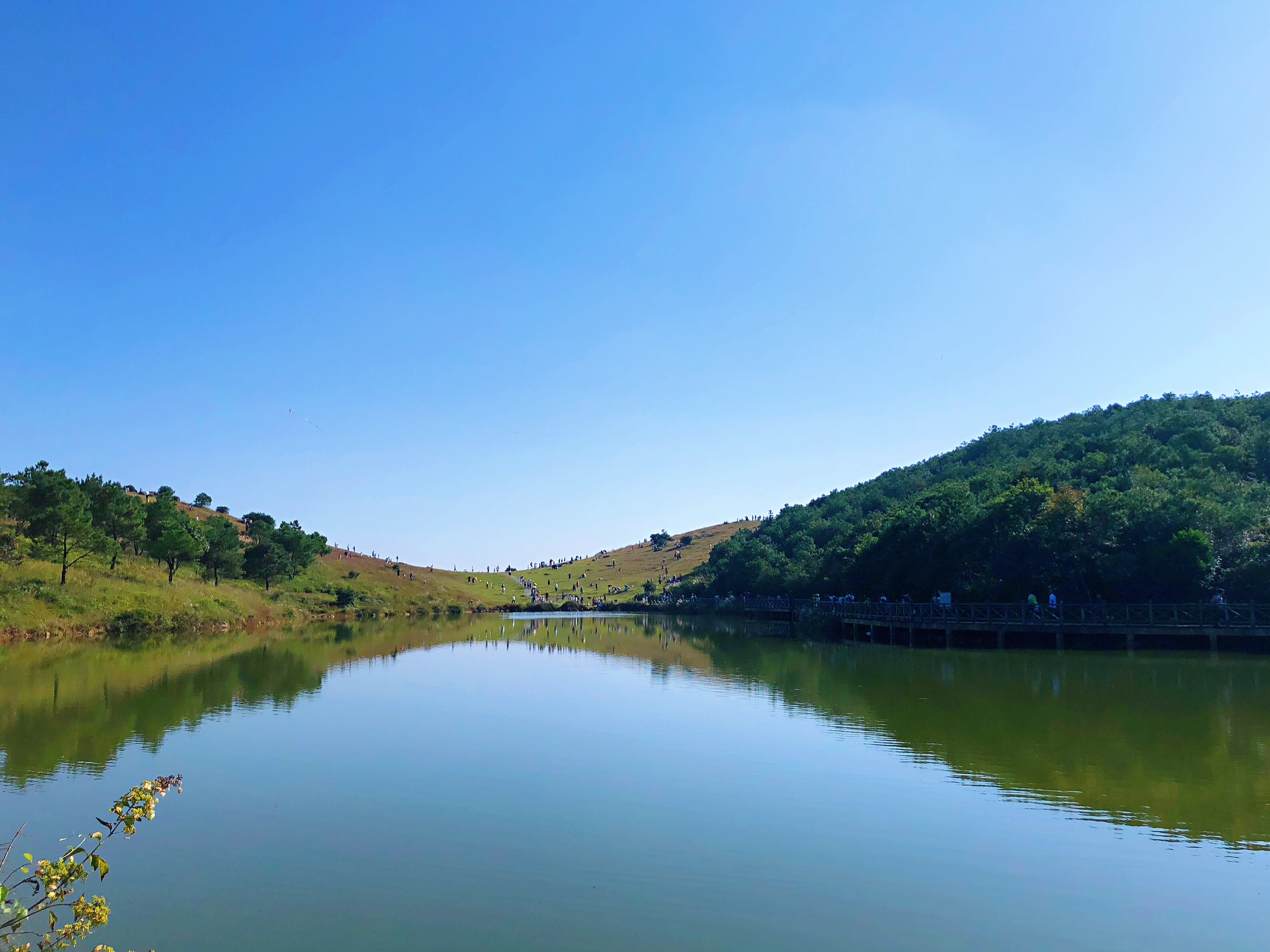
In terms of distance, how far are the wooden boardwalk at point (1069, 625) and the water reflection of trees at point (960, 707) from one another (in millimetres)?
1974

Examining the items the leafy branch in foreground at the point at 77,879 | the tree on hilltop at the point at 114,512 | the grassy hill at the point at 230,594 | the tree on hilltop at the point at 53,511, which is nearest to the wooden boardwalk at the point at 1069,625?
the leafy branch in foreground at the point at 77,879

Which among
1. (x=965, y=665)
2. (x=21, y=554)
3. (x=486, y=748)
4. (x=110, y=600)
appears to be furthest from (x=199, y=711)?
(x=21, y=554)

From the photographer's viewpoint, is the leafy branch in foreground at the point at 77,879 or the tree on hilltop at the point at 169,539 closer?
the leafy branch in foreground at the point at 77,879

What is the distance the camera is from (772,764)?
16672 mm

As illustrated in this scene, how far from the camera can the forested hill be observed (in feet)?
127

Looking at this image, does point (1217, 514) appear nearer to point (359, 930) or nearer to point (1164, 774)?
point (1164, 774)

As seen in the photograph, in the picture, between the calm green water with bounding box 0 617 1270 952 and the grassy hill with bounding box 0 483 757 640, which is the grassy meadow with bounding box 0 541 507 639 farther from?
the calm green water with bounding box 0 617 1270 952

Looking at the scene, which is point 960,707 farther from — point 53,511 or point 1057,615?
point 53,511

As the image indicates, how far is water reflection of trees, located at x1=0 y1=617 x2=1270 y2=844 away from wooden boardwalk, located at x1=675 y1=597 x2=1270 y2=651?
197cm

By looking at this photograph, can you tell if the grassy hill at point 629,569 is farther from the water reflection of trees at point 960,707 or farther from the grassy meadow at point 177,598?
the water reflection of trees at point 960,707

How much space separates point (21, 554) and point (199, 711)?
36700mm

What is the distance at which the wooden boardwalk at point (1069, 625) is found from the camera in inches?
1431

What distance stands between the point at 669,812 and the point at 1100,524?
36.9 m

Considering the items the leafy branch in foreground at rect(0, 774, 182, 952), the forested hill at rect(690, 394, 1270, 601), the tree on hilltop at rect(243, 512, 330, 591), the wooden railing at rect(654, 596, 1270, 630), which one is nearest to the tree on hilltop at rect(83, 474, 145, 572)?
the tree on hilltop at rect(243, 512, 330, 591)
